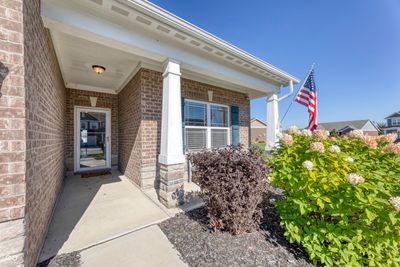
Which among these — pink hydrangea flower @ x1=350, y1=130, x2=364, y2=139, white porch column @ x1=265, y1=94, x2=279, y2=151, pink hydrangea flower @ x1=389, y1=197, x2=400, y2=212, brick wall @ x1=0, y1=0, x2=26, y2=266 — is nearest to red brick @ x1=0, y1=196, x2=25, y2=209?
brick wall @ x1=0, y1=0, x2=26, y2=266

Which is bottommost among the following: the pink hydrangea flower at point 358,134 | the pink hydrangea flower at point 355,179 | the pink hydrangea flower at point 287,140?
the pink hydrangea flower at point 355,179

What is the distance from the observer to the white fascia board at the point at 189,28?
258cm

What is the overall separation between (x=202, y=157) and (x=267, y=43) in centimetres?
674

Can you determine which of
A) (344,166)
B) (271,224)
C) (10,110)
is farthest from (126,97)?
(344,166)

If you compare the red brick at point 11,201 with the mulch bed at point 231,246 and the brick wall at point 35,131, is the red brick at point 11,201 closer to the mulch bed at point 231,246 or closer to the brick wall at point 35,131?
the brick wall at point 35,131

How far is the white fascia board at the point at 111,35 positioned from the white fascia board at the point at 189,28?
425mm

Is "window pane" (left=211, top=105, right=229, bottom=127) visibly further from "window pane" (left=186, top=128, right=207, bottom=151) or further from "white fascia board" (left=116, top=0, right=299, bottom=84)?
"white fascia board" (left=116, top=0, right=299, bottom=84)

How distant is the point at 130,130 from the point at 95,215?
8.47 ft

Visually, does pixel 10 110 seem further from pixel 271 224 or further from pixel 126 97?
pixel 126 97

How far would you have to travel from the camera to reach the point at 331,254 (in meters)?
1.75

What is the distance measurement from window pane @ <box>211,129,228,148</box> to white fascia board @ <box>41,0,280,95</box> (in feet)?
7.63

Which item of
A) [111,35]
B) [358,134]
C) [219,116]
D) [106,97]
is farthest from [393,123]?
[111,35]

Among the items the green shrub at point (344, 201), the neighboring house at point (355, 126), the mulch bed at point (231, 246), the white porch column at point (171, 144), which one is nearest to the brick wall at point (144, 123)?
the white porch column at point (171, 144)

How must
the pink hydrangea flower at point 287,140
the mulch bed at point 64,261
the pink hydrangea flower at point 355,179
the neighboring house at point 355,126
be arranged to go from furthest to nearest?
the neighboring house at point 355,126 < the pink hydrangea flower at point 287,140 < the mulch bed at point 64,261 < the pink hydrangea flower at point 355,179
